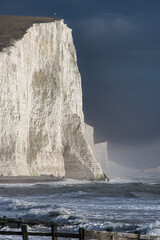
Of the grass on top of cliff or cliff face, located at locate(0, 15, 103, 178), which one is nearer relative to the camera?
cliff face, located at locate(0, 15, 103, 178)

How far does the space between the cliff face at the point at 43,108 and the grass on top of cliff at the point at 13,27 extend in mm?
973

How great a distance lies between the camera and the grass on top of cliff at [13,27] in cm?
5466

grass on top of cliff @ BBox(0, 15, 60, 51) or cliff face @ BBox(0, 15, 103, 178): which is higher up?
grass on top of cliff @ BBox(0, 15, 60, 51)

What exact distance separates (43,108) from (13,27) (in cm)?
1219

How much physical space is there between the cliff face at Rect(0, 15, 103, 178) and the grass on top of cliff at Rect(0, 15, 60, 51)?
0.97m

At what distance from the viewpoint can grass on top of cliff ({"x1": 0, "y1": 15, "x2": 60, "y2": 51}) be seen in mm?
54656

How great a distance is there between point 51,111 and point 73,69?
1161cm

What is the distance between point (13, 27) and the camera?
61.9 meters

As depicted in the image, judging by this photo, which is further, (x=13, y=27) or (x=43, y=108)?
(x=13, y=27)

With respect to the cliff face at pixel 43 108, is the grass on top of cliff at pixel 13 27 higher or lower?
higher

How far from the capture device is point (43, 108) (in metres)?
57.2

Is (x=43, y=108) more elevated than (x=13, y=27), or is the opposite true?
(x=13, y=27)

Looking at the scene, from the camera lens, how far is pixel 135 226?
1398cm

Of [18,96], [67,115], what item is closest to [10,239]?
[18,96]
